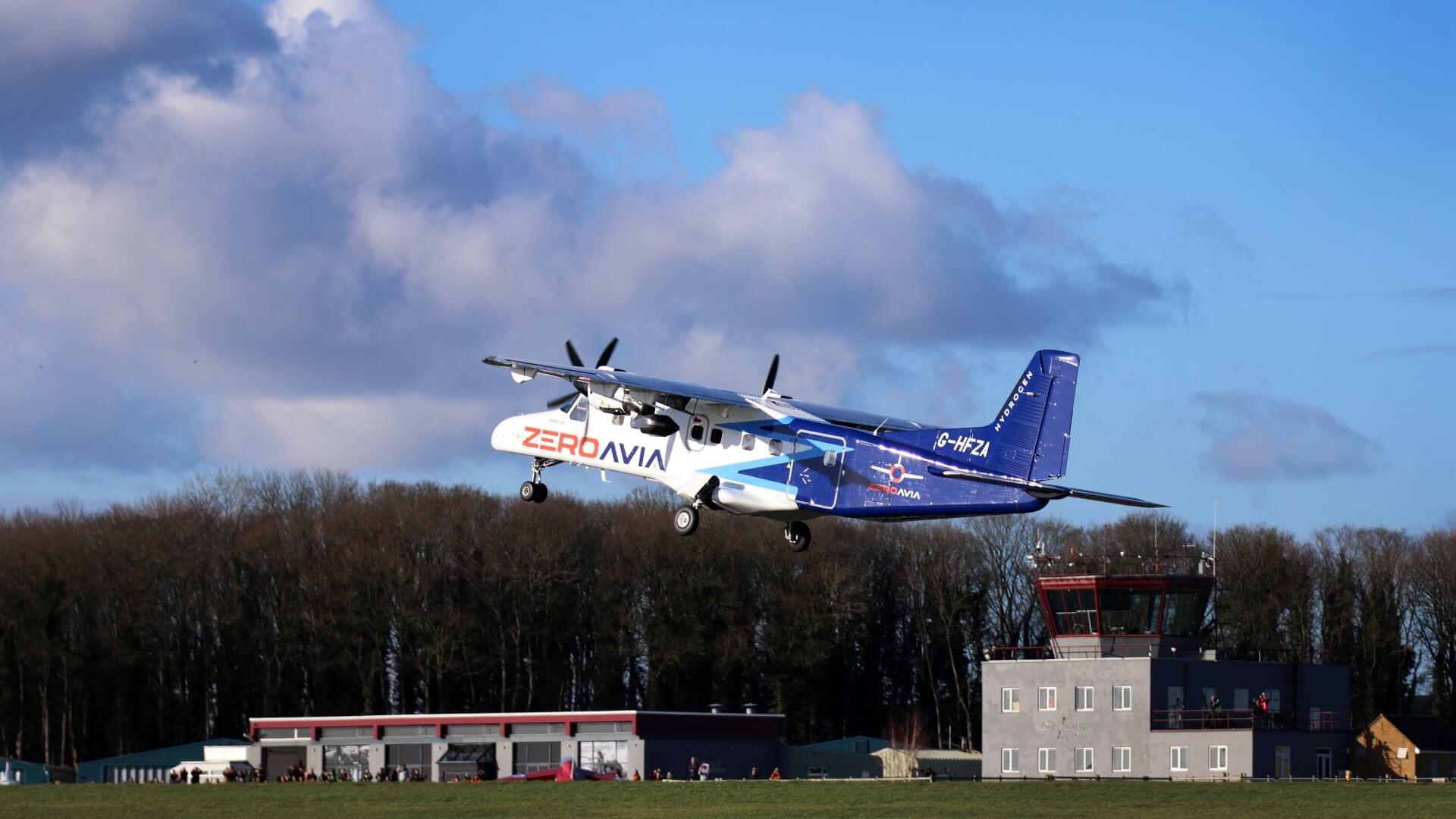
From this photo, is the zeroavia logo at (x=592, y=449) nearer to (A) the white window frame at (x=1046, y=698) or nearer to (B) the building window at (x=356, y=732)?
Result: (A) the white window frame at (x=1046, y=698)

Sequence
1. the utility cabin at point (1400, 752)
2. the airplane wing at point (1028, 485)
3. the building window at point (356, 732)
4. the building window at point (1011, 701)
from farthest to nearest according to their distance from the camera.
Result: the building window at point (356, 732)
the utility cabin at point (1400, 752)
the building window at point (1011, 701)
the airplane wing at point (1028, 485)

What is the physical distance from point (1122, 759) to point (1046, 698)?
4.24 meters

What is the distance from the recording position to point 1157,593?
82.1 meters

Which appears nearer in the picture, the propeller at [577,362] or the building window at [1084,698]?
the propeller at [577,362]

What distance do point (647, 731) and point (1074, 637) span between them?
814 inches

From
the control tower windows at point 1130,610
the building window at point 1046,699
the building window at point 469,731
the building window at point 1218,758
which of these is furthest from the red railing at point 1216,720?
the building window at point 469,731

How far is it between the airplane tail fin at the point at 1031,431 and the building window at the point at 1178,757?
132 feet

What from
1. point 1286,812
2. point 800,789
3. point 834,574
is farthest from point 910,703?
point 1286,812

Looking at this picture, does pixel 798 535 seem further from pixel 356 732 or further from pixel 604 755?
pixel 356 732

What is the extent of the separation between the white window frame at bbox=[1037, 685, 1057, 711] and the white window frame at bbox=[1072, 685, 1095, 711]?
99 centimetres

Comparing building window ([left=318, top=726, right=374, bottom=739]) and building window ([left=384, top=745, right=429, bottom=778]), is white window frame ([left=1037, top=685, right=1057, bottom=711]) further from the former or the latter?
building window ([left=318, top=726, right=374, bottom=739])

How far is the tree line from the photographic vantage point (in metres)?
106

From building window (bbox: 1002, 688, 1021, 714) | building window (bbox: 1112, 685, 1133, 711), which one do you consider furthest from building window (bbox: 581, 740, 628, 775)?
building window (bbox: 1112, 685, 1133, 711)

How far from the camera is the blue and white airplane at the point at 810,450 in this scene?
43562mm
